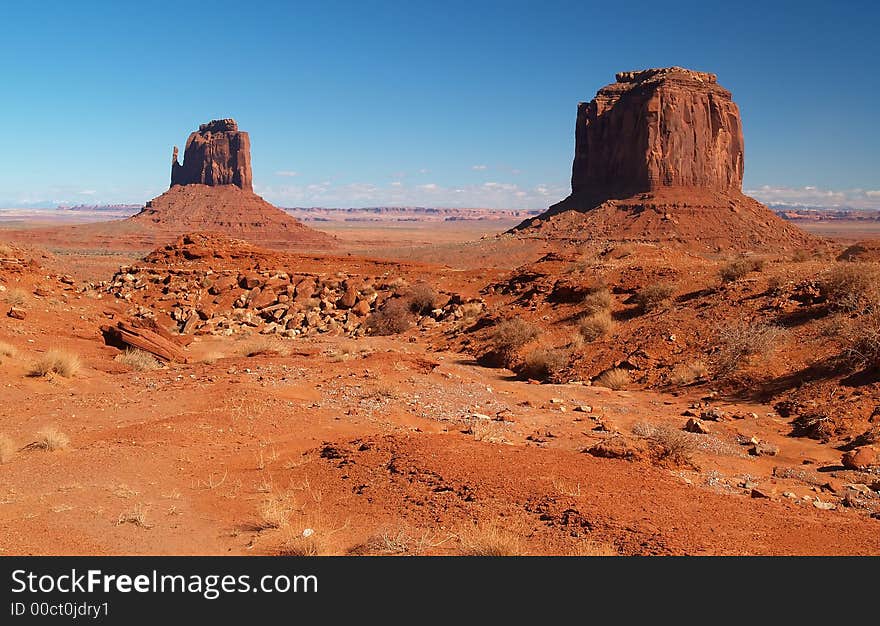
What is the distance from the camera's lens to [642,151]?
76312mm

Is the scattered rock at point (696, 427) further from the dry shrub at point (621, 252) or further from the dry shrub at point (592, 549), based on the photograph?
the dry shrub at point (621, 252)

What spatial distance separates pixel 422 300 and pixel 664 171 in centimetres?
6167

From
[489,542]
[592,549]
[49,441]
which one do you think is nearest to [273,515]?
[489,542]

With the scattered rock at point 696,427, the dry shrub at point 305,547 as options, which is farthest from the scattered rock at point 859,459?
the dry shrub at point 305,547

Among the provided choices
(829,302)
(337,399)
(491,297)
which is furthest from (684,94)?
(337,399)

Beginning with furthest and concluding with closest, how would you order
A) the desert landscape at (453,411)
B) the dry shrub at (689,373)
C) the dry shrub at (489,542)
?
the dry shrub at (689,373), the desert landscape at (453,411), the dry shrub at (489,542)

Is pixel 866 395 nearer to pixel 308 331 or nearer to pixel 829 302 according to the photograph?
pixel 829 302

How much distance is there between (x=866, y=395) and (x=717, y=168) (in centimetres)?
7642

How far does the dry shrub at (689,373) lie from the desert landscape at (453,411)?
0.13 ft

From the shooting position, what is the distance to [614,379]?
13.1m

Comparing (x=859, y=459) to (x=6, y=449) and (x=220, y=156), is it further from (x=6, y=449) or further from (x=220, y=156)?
(x=220, y=156)

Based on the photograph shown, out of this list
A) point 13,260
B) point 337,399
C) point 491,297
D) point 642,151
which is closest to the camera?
point 337,399

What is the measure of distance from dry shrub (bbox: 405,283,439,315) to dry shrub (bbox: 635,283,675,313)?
28.6 feet

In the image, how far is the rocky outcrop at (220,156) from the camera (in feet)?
398
